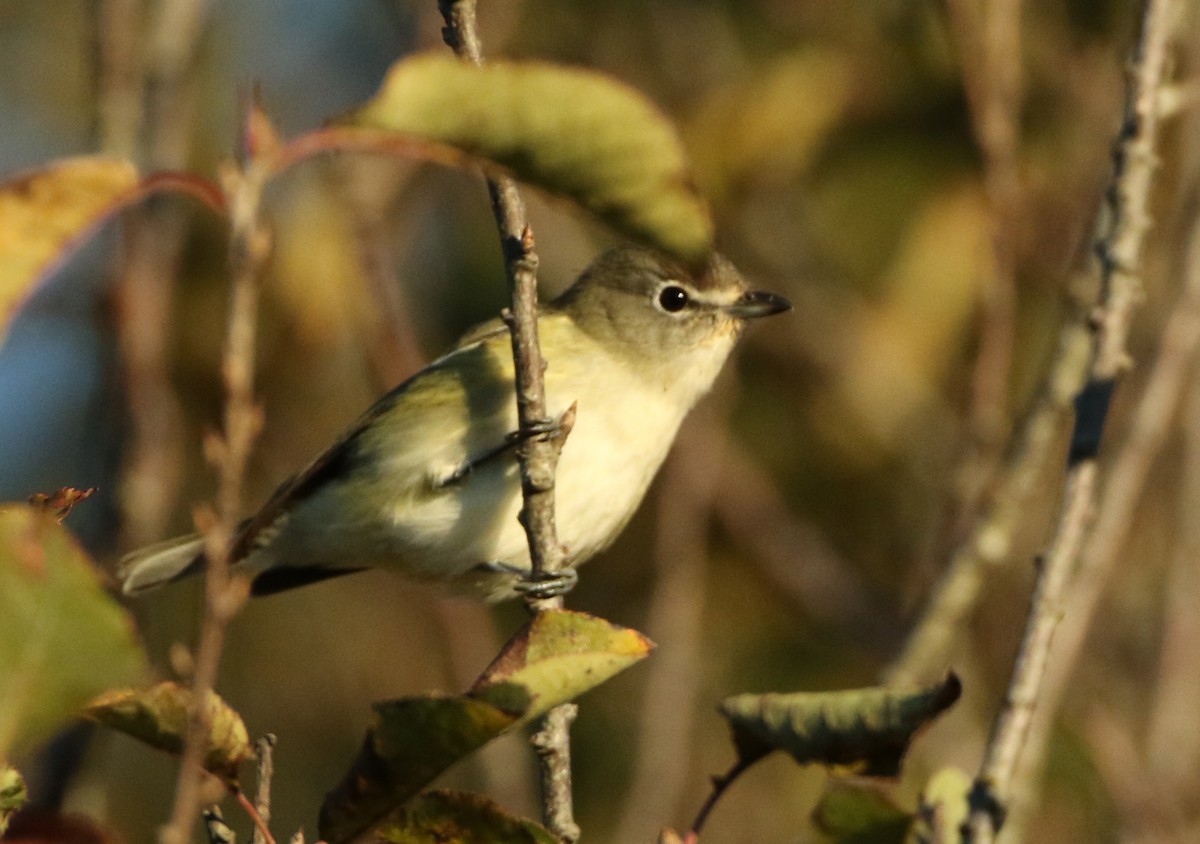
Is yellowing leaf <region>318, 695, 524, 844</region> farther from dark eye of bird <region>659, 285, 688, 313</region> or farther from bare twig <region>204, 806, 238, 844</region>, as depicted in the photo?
dark eye of bird <region>659, 285, 688, 313</region>

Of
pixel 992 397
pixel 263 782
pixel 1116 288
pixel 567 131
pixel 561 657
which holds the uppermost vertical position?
pixel 567 131

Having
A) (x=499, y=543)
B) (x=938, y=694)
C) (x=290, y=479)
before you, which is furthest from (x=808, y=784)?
(x=938, y=694)

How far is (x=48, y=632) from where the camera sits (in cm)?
128

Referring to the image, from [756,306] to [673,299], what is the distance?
0.74 ft

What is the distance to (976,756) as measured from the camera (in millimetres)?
4086

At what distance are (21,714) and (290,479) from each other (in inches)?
93.2

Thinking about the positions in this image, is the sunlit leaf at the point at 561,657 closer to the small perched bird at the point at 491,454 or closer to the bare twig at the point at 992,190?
the small perched bird at the point at 491,454

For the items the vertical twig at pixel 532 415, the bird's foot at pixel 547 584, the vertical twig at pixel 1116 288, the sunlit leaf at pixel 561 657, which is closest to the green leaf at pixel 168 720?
the sunlit leaf at pixel 561 657

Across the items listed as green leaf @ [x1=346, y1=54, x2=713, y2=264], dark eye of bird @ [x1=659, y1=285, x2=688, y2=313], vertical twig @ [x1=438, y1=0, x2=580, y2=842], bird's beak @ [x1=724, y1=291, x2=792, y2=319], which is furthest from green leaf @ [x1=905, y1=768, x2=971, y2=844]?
dark eye of bird @ [x1=659, y1=285, x2=688, y2=313]

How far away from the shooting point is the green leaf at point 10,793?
5.17 feet

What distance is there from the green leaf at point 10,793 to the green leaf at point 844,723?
33.3 inches

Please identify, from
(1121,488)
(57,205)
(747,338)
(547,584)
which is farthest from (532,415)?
(747,338)

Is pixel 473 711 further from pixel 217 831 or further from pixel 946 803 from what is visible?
pixel 946 803

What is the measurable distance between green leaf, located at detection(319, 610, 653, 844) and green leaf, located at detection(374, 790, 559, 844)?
6 centimetres
